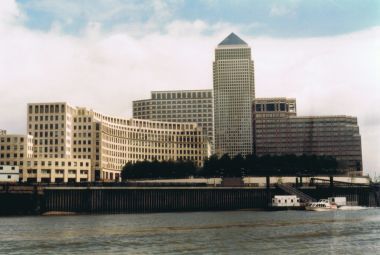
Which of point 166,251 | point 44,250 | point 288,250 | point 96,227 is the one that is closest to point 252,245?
point 288,250

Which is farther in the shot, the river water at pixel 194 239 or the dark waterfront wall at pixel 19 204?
the dark waterfront wall at pixel 19 204

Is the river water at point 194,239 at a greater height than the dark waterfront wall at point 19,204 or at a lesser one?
lesser

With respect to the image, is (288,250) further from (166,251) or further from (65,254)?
(65,254)

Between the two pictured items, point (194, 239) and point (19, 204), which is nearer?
point (194, 239)

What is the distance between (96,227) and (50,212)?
65497mm

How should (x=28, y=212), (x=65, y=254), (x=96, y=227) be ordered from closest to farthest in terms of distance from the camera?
1. (x=65, y=254)
2. (x=96, y=227)
3. (x=28, y=212)

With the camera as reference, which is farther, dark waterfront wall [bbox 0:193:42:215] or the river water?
dark waterfront wall [bbox 0:193:42:215]

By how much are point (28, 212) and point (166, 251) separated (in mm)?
110226

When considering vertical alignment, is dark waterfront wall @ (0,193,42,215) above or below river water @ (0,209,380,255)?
above

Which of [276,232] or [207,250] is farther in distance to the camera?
[276,232]

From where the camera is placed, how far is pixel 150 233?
106000mm

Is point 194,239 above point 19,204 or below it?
below

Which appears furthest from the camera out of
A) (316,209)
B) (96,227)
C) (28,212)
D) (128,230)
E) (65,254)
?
(316,209)

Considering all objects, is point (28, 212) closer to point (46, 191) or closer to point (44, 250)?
point (46, 191)
